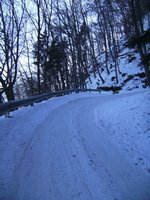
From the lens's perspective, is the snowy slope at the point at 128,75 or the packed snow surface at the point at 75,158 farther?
the snowy slope at the point at 128,75

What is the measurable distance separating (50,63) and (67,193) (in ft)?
115

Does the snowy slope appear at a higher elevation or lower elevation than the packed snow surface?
higher

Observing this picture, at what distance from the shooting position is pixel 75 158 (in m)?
6.13

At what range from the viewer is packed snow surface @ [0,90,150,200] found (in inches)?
190

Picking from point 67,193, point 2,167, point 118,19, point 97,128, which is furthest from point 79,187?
point 118,19

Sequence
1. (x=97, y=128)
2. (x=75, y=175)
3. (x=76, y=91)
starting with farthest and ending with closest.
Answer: (x=76, y=91) → (x=97, y=128) → (x=75, y=175)

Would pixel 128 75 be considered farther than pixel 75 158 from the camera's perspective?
Yes

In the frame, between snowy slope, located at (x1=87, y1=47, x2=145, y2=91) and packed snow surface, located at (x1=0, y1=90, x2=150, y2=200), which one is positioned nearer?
packed snow surface, located at (x1=0, y1=90, x2=150, y2=200)

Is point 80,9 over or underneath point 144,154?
over

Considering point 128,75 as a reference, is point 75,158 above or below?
below

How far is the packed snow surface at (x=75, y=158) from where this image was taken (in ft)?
15.8

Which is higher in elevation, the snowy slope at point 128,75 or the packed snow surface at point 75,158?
the snowy slope at point 128,75

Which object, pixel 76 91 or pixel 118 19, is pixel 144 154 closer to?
pixel 76 91

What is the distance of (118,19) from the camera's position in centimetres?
5312
